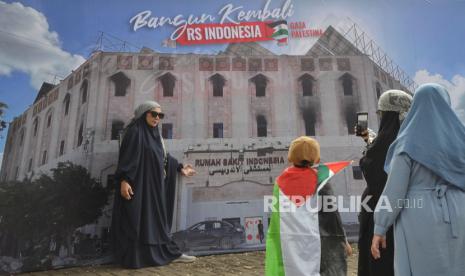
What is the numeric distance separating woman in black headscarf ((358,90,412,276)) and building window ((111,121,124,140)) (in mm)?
2799

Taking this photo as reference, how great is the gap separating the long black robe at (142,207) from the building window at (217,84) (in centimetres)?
96

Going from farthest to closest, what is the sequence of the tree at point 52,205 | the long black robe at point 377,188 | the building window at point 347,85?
the building window at point 347,85, the tree at point 52,205, the long black robe at point 377,188

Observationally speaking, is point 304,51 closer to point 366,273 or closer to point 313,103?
point 313,103

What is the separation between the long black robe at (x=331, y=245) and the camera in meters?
2.20

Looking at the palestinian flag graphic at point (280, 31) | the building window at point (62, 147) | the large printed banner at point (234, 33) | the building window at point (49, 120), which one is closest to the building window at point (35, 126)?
the building window at point (49, 120)

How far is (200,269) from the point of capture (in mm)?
3641

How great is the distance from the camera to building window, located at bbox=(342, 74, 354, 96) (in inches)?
193

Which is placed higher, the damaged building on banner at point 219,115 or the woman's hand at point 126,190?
the damaged building on banner at point 219,115

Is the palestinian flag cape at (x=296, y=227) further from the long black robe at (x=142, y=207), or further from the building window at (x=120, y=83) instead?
the building window at (x=120, y=83)

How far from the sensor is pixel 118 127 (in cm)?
423

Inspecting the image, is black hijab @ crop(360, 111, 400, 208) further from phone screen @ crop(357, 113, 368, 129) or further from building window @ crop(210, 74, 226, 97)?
building window @ crop(210, 74, 226, 97)

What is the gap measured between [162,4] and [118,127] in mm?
1578

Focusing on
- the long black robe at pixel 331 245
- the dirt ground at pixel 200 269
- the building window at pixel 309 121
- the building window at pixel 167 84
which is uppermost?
the building window at pixel 167 84

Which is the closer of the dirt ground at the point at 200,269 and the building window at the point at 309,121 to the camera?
the dirt ground at the point at 200,269
